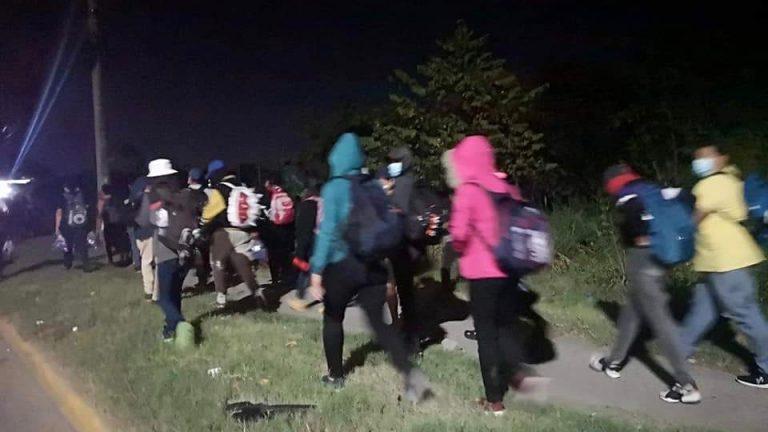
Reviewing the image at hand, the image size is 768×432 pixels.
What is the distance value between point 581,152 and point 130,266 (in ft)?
29.8

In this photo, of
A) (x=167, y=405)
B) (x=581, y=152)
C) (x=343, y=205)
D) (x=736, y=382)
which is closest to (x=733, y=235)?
(x=736, y=382)

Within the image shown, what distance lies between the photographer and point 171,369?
6770 mm

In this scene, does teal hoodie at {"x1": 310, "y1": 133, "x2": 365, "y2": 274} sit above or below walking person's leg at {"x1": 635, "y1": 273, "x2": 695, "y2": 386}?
above

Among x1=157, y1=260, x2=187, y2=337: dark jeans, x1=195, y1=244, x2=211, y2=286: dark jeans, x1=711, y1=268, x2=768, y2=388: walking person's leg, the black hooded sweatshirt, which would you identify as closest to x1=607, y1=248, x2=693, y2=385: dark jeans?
x1=711, y1=268, x2=768, y2=388: walking person's leg

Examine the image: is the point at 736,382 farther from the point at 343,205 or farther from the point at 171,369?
the point at 171,369

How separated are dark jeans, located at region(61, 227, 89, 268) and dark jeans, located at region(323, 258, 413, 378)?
9896mm

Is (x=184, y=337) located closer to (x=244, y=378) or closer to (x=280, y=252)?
(x=244, y=378)

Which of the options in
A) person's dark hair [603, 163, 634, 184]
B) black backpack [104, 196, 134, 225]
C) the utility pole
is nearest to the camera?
person's dark hair [603, 163, 634, 184]

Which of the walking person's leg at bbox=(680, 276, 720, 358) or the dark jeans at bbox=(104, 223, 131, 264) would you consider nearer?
the walking person's leg at bbox=(680, 276, 720, 358)

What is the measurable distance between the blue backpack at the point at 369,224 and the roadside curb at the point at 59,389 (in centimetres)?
222

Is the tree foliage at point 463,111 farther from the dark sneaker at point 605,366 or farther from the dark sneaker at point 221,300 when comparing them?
the dark sneaker at point 605,366

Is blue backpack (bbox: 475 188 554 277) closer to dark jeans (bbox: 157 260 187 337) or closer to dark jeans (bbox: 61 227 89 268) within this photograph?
dark jeans (bbox: 157 260 187 337)

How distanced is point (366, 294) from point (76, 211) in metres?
10.0

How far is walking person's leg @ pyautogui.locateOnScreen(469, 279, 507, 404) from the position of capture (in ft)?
17.0
